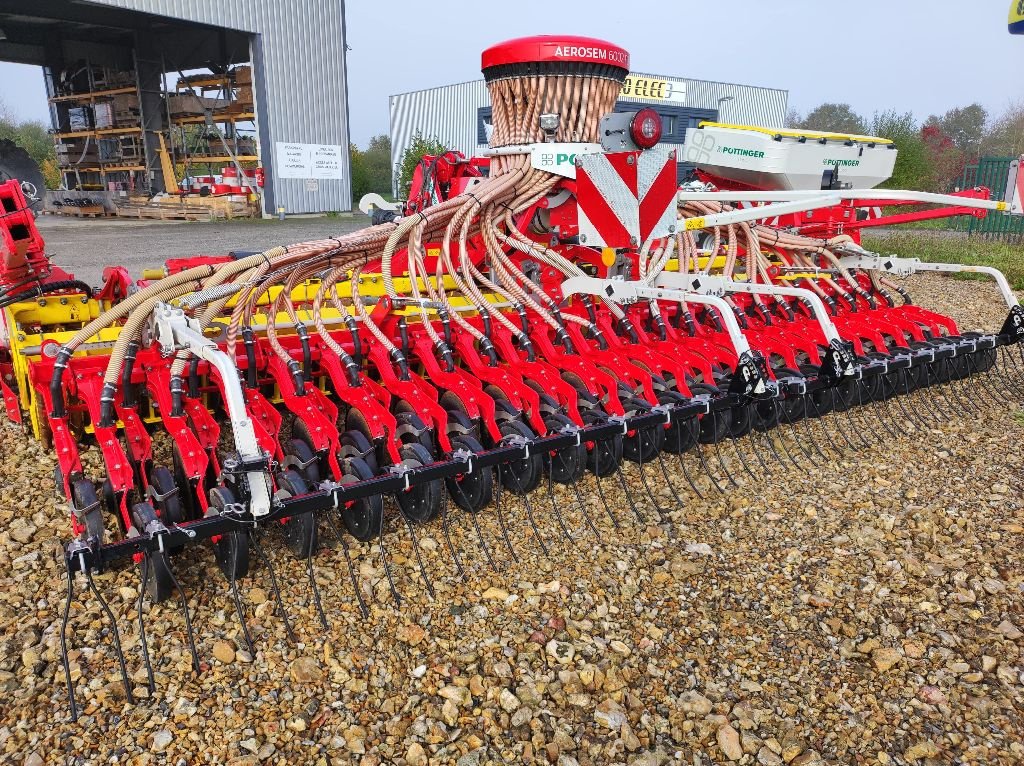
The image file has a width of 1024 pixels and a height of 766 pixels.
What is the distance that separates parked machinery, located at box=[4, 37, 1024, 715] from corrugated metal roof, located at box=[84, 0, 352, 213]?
1481 cm

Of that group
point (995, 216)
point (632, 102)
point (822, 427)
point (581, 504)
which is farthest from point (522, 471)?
point (632, 102)

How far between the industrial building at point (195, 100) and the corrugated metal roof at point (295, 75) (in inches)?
1.1

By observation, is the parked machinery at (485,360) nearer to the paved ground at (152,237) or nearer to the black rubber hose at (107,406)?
the black rubber hose at (107,406)

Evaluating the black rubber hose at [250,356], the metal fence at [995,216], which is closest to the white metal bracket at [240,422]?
the black rubber hose at [250,356]

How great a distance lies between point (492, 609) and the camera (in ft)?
8.94

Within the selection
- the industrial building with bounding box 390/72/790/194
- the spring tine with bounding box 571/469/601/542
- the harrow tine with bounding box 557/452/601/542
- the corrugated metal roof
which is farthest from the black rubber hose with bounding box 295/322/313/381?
the industrial building with bounding box 390/72/790/194

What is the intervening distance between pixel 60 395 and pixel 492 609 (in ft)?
6.03

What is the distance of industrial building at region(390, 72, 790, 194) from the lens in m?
25.6

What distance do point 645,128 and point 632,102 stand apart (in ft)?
74.8

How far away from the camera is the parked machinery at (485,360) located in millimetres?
2732

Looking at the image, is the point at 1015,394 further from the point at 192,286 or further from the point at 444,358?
the point at 192,286

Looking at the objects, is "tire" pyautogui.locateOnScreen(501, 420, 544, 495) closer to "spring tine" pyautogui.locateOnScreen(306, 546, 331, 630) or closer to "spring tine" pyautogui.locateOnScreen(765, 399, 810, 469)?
"spring tine" pyautogui.locateOnScreen(306, 546, 331, 630)

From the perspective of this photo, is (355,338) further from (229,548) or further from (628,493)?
(628,493)

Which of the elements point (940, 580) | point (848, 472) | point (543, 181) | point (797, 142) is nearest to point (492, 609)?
point (940, 580)
